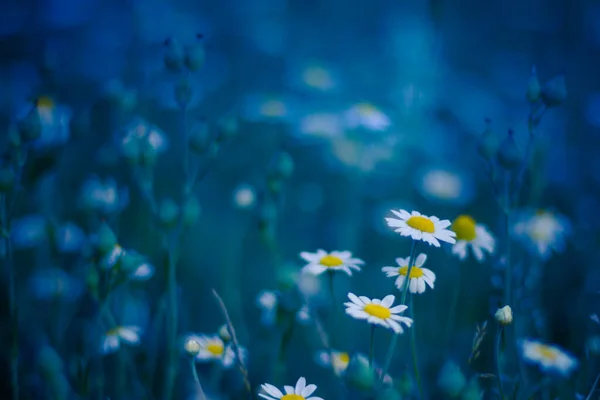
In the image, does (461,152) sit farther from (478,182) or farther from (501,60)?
(501,60)

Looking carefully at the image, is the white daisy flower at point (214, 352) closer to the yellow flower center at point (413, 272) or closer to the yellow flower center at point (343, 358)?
the yellow flower center at point (343, 358)

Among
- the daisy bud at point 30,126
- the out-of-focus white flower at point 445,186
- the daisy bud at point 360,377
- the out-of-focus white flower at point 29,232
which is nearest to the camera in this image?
the daisy bud at point 360,377

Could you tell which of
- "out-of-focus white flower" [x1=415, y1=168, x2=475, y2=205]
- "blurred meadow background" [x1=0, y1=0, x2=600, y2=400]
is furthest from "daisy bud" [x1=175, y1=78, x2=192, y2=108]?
"out-of-focus white flower" [x1=415, y1=168, x2=475, y2=205]

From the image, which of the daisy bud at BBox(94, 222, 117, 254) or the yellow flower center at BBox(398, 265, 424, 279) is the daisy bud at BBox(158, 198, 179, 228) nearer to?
the daisy bud at BBox(94, 222, 117, 254)

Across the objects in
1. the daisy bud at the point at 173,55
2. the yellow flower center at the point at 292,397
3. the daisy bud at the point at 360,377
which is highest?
the daisy bud at the point at 173,55

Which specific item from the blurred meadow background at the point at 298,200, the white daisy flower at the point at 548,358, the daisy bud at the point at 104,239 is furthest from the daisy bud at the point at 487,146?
the daisy bud at the point at 104,239

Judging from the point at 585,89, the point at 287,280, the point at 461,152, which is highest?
the point at 585,89

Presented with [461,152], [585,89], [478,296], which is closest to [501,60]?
[585,89]
